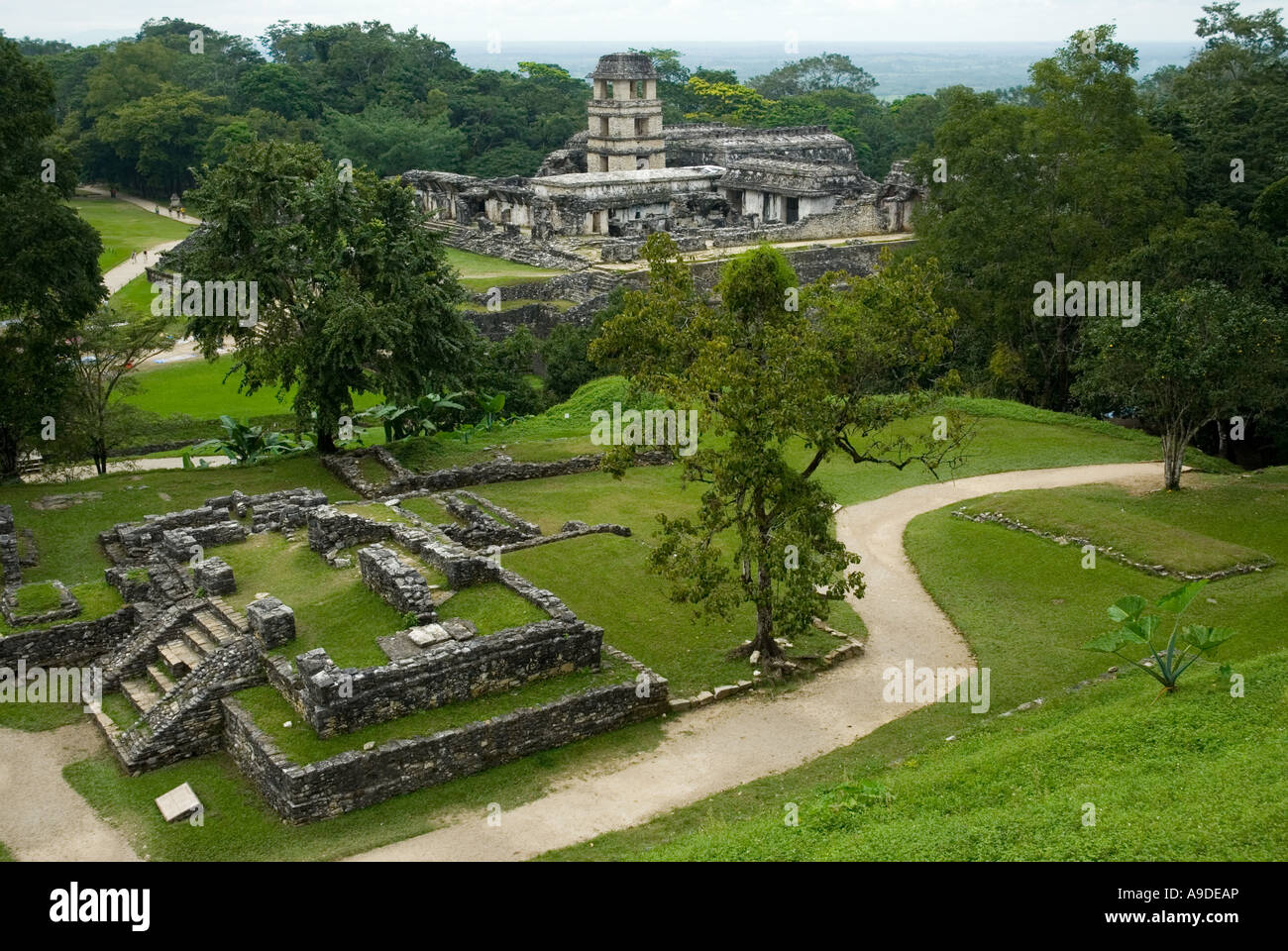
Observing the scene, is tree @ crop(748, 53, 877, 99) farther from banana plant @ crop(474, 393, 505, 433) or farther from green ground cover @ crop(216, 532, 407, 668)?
green ground cover @ crop(216, 532, 407, 668)

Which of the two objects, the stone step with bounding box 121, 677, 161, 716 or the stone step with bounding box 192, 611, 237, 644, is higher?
the stone step with bounding box 192, 611, 237, 644

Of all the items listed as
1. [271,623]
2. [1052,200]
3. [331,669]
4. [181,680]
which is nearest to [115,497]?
[181,680]

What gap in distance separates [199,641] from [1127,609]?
51.3ft

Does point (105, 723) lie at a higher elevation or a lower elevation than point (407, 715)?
lower

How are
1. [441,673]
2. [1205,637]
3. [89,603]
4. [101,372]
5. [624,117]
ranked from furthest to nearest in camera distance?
[624,117] → [101,372] → [89,603] → [441,673] → [1205,637]

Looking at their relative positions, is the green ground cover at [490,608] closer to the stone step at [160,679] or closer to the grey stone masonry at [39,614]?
the stone step at [160,679]

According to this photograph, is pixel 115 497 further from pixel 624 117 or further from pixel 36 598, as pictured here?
pixel 624 117

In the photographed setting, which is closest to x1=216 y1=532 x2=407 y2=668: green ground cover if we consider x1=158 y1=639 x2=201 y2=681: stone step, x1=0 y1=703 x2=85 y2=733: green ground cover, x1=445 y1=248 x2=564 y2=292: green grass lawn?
x1=158 y1=639 x2=201 y2=681: stone step

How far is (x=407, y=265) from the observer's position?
33188 mm

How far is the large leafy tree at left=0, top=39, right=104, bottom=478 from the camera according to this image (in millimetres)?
30078

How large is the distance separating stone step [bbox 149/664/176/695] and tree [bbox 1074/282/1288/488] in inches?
896

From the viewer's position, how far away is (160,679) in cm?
2144

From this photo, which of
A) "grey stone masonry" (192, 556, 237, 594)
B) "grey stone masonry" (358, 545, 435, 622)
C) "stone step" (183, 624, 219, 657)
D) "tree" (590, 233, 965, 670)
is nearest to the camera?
"tree" (590, 233, 965, 670)

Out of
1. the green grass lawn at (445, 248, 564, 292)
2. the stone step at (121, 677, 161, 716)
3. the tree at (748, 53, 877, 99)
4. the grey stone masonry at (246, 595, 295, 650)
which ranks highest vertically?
the tree at (748, 53, 877, 99)
